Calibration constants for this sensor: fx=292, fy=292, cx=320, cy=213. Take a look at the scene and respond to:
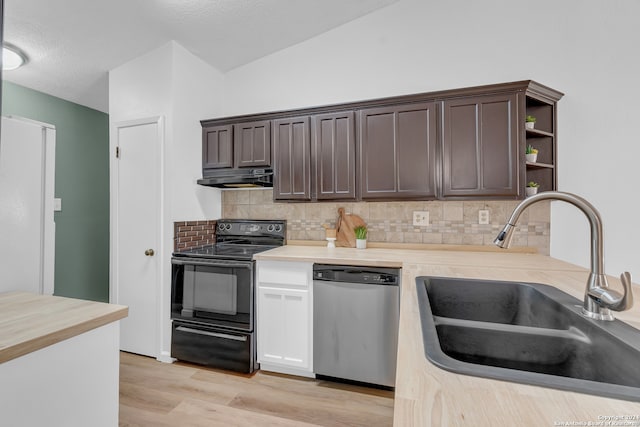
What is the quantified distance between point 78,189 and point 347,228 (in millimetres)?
2987

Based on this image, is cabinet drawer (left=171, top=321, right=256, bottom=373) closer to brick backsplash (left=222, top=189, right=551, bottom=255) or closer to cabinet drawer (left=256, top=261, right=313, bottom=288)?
cabinet drawer (left=256, top=261, right=313, bottom=288)

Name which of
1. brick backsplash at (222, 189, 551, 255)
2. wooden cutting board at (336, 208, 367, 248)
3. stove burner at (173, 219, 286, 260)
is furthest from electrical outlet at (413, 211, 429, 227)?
stove burner at (173, 219, 286, 260)

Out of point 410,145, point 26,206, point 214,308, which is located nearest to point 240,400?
point 214,308

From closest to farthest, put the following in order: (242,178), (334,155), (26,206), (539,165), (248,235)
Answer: (26,206) → (539,165) → (334,155) → (242,178) → (248,235)

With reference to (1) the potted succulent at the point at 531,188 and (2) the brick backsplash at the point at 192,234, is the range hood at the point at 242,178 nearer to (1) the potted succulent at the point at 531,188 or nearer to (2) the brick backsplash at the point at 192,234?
(2) the brick backsplash at the point at 192,234

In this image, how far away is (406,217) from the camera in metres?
2.55

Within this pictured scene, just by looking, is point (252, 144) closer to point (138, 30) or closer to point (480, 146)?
point (138, 30)

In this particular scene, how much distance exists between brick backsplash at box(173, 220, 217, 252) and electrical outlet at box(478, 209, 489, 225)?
2459mm

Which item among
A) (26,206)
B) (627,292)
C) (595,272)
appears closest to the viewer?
(627,292)

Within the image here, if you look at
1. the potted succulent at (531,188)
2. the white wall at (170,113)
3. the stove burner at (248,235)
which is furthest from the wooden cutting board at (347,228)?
the white wall at (170,113)

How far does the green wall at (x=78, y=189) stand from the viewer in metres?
2.94

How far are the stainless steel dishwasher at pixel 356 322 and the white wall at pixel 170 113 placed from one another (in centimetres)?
136

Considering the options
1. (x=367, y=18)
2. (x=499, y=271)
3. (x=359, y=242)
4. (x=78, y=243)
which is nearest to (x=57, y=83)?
(x=78, y=243)

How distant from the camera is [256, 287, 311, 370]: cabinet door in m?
2.14
